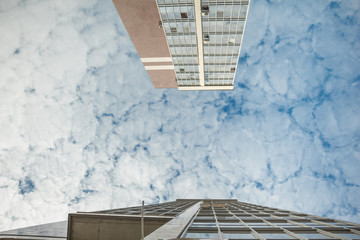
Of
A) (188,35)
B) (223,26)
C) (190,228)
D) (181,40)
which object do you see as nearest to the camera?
(190,228)

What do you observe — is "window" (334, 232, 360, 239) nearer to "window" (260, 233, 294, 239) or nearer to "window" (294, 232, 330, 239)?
"window" (294, 232, 330, 239)

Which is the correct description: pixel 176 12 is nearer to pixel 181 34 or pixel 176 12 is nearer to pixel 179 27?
pixel 179 27

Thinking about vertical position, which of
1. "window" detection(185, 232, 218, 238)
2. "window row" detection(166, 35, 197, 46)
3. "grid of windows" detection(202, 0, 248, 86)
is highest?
"window row" detection(166, 35, 197, 46)

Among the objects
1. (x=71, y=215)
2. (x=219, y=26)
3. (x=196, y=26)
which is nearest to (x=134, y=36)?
(x=196, y=26)

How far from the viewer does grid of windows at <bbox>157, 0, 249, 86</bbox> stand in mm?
33594

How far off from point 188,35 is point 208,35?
11.5 ft

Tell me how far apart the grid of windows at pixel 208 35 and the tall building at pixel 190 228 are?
28.7 m

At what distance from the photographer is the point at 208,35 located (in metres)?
39.3

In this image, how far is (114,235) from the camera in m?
21.3

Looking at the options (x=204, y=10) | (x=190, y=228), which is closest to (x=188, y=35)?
(x=204, y=10)

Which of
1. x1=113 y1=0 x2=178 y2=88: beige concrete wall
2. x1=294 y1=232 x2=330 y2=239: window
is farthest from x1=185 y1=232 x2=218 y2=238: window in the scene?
x1=113 y1=0 x2=178 y2=88: beige concrete wall

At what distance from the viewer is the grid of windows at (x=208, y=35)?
110 feet

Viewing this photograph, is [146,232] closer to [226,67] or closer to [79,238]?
[79,238]

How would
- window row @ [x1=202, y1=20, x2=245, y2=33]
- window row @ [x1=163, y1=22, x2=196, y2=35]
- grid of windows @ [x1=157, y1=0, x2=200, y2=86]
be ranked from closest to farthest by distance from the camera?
grid of windows @ [x1=157, y1=0, x2=200, y2=86], window row @ [x1=202, y1=20, x2=245, y2=33], window row @ [x1=163, y1=22, x2=196, y2=35]
